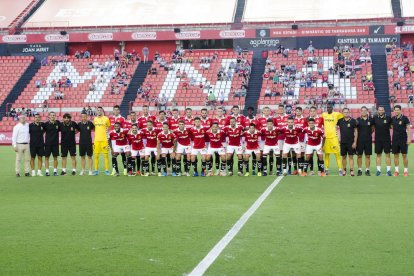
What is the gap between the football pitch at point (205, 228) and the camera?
7547 millimetres

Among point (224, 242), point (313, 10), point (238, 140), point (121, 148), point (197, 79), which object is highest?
point (313, 10)

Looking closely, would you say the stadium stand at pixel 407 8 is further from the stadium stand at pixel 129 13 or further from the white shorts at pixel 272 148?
the white shorts at pixel 272 148

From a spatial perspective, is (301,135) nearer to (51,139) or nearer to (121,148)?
(121,148)

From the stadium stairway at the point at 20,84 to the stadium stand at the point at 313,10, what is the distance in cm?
1612

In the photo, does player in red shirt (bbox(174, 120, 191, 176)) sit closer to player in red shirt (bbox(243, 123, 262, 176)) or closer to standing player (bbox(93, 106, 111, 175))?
player in red shirt (bbox(243, 123, 262, 176))

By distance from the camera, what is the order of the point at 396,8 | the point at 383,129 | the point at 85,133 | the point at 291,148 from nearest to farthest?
the point at 383,129
the point at 291,148
the point at 85,133
the point at 396,8

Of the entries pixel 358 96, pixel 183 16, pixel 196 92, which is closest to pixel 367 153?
pixel 358 96

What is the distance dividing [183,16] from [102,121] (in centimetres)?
3300

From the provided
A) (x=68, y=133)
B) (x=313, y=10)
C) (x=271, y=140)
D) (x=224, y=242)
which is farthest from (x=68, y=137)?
(x=313, y=10)

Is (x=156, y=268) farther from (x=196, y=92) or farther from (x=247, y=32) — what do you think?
(x=247, y=32)

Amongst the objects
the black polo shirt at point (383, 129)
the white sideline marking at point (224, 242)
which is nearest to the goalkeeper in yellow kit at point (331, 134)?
the black polo shirt at point (383, 129)

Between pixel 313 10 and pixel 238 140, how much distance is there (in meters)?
33.5

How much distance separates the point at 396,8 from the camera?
49188 millimetres

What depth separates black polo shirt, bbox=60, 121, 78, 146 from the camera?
20.0 meters
